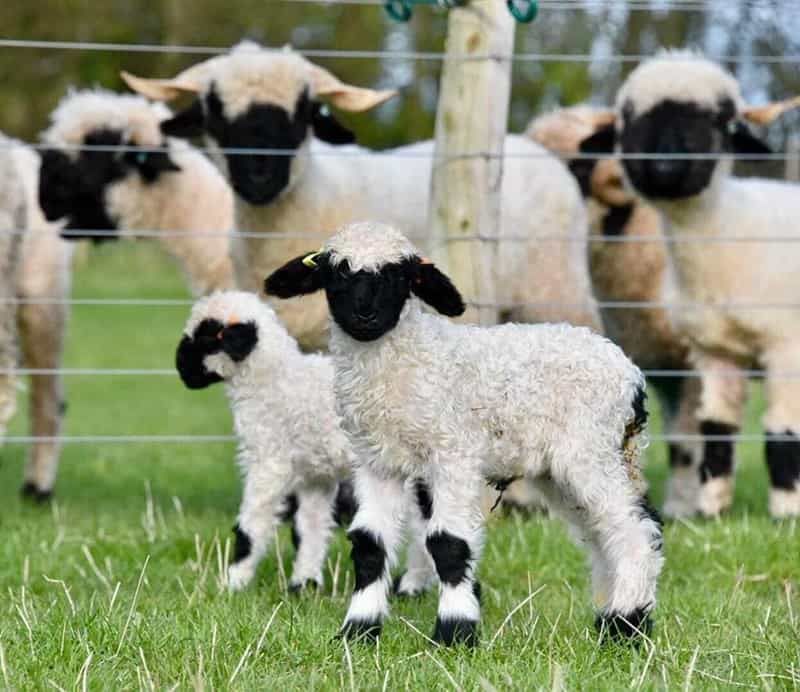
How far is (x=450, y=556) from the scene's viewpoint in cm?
391

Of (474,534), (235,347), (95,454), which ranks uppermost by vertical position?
(235,347)

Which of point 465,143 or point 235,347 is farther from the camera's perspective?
point 465,143

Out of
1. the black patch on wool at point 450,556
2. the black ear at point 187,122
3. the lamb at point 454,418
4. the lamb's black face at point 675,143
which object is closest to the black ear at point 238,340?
the lamb at point 454,418

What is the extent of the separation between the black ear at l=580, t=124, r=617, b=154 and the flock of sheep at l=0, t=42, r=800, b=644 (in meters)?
0.03

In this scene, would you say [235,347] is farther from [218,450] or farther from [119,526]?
[218,450]

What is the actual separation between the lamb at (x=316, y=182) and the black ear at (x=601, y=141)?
20 cm

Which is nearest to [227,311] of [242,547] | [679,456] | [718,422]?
[242,547]

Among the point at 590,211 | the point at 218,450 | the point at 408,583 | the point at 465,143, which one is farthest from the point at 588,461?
the point at 218,450

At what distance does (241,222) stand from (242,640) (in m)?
3.52

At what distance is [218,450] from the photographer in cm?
1106

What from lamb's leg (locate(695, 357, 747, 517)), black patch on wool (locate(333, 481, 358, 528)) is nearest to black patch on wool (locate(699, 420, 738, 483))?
lamb's leg (locate(695, 357, 747, 517))

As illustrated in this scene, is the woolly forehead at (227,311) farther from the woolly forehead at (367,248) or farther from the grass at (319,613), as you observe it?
the woolly forehead at (367,248)

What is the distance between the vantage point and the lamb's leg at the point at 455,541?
3.86 metres

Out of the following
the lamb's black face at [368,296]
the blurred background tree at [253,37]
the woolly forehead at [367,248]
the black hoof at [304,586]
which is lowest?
the black hoof at [304,586]
